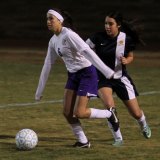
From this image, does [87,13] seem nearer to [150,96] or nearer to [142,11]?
[142,11]

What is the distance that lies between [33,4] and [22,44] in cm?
848

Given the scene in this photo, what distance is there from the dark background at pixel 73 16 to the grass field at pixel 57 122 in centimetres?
1115

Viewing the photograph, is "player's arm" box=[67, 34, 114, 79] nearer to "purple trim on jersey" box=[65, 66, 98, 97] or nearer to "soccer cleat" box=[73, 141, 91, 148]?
"purple trim on jersey" box=[65, 66, 98, 97]

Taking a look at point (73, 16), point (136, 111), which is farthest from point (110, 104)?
point (73, 16)

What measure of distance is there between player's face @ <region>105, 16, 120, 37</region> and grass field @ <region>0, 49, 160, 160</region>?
5.46 ft

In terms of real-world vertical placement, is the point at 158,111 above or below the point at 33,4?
above

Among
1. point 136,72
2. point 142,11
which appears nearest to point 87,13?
point 142,11

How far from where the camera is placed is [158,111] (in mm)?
14125

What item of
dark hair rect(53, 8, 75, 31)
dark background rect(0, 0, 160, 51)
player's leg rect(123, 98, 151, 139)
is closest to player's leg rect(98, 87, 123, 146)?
player's leg rect(123, 98, 151, 139)

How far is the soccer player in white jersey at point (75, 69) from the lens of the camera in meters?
9.64

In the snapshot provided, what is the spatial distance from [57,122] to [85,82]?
10.0 ft

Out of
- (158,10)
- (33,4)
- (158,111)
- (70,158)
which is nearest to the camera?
(70,158)

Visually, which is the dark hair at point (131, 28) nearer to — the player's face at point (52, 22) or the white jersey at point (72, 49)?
the white jersey at point (72, 49)

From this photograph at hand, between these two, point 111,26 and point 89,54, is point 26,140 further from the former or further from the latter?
point 111,26
